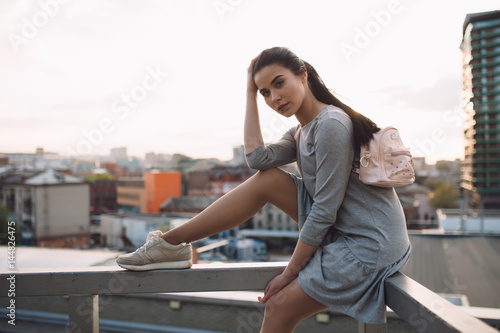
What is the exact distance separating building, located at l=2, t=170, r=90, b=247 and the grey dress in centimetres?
2312

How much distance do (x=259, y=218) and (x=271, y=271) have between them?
24802 mm

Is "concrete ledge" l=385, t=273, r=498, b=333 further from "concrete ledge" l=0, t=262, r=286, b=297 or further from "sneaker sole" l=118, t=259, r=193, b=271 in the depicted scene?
"sneaker sole" l=118, t=259, r=193, b=271

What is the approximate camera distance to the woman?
1.03 metres

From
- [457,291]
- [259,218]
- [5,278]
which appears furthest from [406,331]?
[259,218]

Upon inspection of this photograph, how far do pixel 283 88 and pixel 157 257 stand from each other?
28.3 inches

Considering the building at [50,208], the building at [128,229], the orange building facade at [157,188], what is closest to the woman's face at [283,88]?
the building at [128,229]

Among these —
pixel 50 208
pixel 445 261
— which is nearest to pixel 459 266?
pixel 445 261

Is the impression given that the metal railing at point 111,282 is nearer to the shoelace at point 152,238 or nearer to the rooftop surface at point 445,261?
the shoelace at point 152,238

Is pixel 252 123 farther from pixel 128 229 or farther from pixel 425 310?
pixel 128 229

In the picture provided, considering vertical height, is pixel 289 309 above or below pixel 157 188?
above

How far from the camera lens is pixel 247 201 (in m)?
1.21

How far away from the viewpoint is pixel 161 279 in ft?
4.06

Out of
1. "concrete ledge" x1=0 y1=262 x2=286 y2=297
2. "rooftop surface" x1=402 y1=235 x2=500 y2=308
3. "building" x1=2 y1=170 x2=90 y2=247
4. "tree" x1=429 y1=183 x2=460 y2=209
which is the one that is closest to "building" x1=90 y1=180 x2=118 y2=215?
"building" x1=2 y1=170 x2=90 y2=247

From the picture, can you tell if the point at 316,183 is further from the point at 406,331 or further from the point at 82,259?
the point at 82,259
